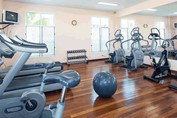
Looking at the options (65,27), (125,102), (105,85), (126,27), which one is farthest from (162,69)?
(126,27)

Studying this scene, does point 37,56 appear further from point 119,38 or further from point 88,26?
point 119,38

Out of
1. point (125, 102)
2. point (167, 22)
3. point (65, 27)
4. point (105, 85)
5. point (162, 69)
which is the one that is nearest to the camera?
point (125, 102)

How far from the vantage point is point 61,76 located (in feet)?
3.89

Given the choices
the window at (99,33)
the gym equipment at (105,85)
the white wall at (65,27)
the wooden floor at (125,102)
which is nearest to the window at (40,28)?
the white wall at (65,27)

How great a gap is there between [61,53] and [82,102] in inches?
182

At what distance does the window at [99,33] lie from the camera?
26.9ft

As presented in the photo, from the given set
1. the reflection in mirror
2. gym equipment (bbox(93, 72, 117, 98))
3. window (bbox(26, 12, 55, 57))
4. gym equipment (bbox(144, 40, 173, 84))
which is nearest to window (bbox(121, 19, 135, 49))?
the reflection in mirror

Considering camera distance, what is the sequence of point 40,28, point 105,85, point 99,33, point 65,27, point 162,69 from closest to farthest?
point 105,85, point 162,69, point 40,28, point 65,27, point 99,33

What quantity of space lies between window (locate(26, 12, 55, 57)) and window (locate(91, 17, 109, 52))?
2291 millimetres

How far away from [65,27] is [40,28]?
1.21m

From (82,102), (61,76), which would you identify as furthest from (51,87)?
(61,76)

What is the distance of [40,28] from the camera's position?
6.72m

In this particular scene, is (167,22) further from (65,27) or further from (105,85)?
(105,85)

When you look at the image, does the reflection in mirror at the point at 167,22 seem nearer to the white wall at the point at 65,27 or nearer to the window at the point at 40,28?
the white wall at the point at 65,27
